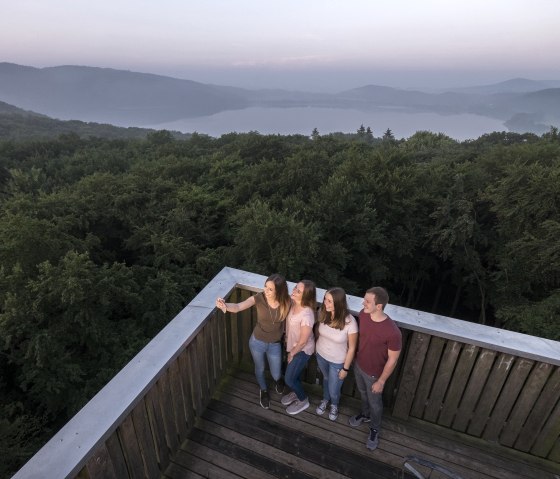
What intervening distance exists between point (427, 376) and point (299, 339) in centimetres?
112

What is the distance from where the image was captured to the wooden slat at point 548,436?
97.7 inches

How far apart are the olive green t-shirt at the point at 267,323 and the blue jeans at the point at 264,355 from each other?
0.22ft

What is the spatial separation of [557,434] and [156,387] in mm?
3023

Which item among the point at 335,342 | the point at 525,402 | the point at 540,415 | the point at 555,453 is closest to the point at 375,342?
the point at 335,342

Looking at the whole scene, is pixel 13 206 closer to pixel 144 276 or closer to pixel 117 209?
pixel 117 209

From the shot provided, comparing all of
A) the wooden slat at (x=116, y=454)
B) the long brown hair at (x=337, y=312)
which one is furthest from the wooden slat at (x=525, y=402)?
the wooden slat at (x=116, y=454)

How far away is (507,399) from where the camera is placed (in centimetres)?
257

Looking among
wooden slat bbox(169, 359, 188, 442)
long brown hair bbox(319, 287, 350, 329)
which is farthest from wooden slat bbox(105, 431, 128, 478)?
long brown hair bbox(319, 287, 350, 329)

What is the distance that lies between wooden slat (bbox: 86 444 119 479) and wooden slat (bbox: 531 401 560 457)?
3043 millimetres

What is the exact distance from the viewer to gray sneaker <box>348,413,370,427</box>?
2.95m

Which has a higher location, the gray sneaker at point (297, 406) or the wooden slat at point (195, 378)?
the wooden slat at point (195, 378)

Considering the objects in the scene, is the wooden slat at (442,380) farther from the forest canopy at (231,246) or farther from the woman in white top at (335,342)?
the forest canopy at (231,246)

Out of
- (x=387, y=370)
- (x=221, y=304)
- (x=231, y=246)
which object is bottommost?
(x=231, y=246)

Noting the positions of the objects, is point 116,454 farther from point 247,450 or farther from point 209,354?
point 247,450
